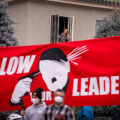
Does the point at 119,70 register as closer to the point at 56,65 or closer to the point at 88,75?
the point at 88,75

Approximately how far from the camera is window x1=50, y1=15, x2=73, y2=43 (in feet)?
65.3

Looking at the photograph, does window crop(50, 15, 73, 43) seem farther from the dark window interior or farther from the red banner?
the red banner

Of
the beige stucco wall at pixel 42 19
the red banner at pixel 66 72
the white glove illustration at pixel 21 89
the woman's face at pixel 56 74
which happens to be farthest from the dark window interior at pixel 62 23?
the woman's face at pixel 56 74

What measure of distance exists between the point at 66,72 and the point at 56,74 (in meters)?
0.21

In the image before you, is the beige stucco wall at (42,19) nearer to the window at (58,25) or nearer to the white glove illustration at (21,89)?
the window at (58,25)

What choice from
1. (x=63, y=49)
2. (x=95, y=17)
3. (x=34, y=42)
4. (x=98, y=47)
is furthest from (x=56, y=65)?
(x=95, y=17)

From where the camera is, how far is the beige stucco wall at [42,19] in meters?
19.3

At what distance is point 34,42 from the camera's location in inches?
768

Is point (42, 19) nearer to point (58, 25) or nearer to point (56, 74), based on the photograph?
point (58, 25)

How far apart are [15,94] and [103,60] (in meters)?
2.12

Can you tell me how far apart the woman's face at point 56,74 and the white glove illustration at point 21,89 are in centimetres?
41

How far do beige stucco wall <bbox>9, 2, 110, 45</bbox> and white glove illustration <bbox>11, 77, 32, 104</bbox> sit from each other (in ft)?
30.5

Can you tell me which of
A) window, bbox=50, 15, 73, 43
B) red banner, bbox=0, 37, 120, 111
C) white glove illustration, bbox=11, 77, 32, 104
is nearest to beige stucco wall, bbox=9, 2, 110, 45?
window, bbox=50, 15, 73, 43

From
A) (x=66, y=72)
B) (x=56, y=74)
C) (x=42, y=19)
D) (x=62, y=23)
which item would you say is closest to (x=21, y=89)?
(x=56, y=74)
